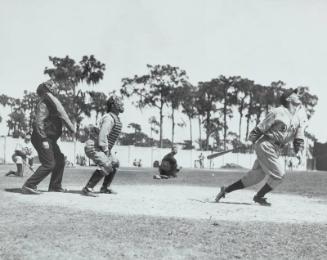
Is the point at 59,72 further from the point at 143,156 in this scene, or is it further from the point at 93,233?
the point at 93,233

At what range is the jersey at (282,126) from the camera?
7.44 metres

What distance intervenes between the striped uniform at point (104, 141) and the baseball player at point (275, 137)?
201 centimetres

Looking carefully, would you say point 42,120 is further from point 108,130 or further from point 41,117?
point 108,130

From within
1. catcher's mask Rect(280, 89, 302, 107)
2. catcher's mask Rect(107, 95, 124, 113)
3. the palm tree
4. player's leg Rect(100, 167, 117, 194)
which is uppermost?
the palm tree

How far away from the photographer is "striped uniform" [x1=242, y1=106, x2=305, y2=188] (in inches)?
294

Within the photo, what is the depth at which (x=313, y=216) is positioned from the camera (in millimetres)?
6539

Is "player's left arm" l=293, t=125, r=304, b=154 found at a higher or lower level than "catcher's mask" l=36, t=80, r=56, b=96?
lower

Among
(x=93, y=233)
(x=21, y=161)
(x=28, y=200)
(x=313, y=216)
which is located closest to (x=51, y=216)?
(x=93, y=233)

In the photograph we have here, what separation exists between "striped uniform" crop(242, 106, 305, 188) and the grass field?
0.56 m

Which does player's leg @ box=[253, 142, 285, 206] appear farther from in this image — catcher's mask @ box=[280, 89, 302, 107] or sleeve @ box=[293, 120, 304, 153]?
catcher's mask @ box=[280, 89, 302, 107]

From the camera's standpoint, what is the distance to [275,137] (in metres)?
7.48

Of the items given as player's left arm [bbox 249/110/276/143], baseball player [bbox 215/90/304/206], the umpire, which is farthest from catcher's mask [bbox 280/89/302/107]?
the umpire

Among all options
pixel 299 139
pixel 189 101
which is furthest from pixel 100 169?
pixel 189 101

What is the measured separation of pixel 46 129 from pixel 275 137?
334 cm
